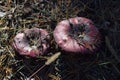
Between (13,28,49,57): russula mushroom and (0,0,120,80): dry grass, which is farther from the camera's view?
(0,0,120,80): dry grass

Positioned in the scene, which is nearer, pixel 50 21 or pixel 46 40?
pixel 46 40

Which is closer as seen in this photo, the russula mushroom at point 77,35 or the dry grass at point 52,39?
the russula mushroom at point 77,35

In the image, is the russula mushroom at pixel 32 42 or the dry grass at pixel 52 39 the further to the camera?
the dry grass at pixel 52 39

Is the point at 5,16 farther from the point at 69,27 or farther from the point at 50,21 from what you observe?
the point at 69,27

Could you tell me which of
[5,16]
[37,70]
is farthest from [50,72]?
[5,16]
